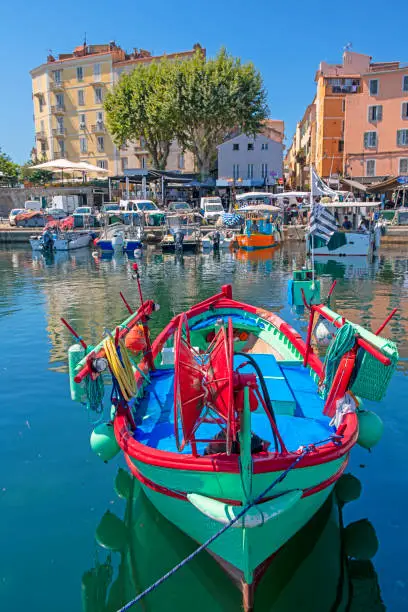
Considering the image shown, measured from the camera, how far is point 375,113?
48.8 metres

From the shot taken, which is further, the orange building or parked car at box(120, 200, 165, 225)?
the orange building

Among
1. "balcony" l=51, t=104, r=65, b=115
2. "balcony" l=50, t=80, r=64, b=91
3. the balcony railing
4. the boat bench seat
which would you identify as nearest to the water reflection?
the boat bench seat

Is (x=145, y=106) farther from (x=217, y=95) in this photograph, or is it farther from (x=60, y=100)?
(x=60, y=100)

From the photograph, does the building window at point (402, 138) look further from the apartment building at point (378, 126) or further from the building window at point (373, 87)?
the building window at point (373, 87)

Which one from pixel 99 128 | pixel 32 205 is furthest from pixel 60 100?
pixel 32 205

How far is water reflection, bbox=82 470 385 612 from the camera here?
19.5 ft

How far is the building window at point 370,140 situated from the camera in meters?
49.2

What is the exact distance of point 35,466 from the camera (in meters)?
8.77

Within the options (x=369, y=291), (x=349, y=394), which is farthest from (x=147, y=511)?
(x=369, y=291)

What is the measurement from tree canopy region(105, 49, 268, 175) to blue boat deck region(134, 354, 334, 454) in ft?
148

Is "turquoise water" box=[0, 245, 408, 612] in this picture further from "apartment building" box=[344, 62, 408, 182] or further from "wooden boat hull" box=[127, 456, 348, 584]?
"apartment building" box=[344, 62, 408, 182]

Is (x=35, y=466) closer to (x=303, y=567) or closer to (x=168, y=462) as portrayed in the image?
(x=168, y=462)

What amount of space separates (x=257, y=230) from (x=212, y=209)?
8668mm

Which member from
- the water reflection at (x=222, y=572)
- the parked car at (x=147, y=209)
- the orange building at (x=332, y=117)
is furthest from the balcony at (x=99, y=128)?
the water reflection at (x=222, y=572)
